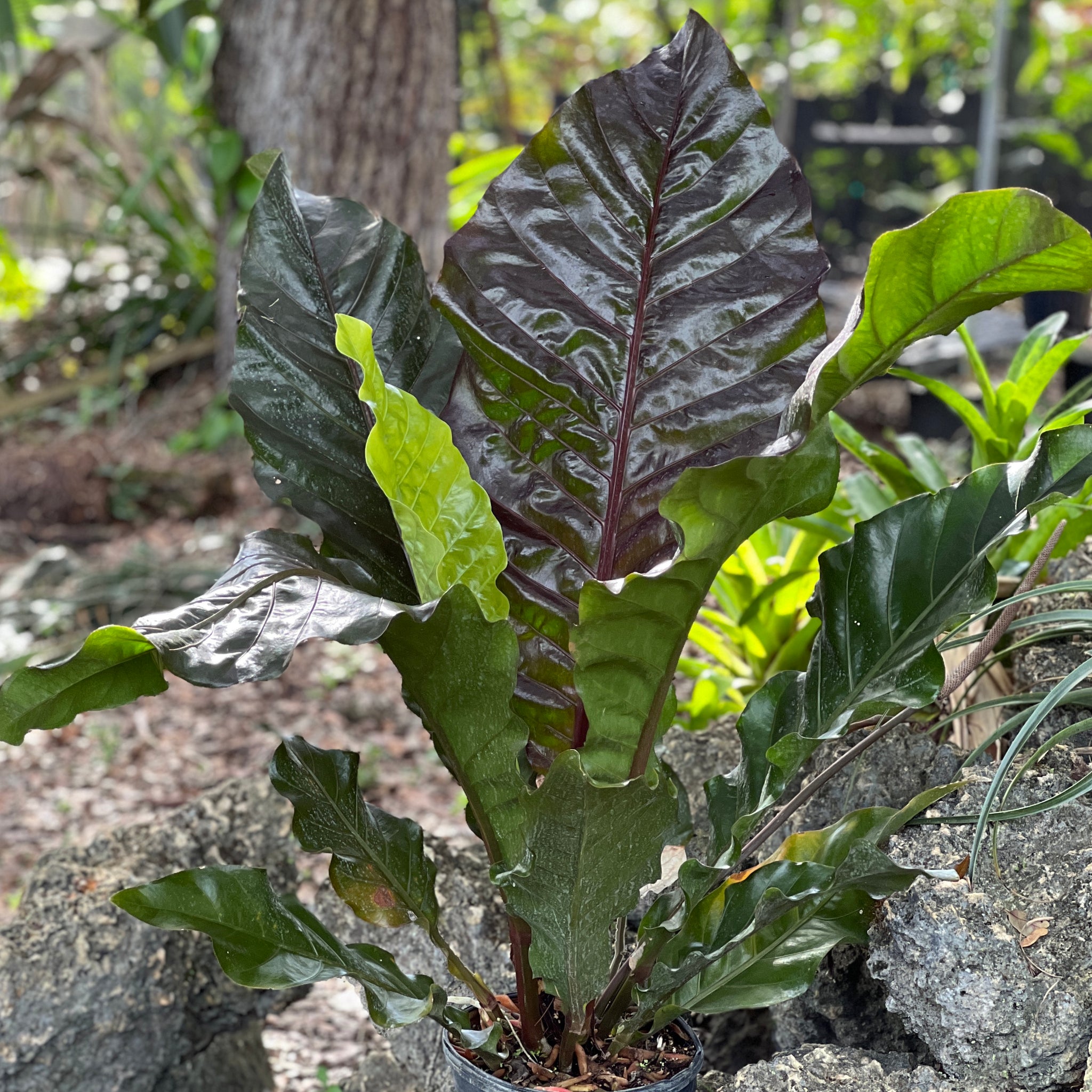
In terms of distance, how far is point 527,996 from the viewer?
40.8 inches

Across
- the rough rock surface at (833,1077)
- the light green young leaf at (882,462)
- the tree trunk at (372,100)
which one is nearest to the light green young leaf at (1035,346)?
the light green young leaf at (882,462)

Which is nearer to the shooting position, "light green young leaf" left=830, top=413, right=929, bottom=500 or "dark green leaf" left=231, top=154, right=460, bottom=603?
"dark green leaf" left=231, top=154, right=460, bottom=603

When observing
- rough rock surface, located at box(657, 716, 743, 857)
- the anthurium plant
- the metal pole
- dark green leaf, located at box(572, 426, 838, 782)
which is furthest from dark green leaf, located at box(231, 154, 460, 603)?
the metal pole

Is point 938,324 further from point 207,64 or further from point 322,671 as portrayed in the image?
point 207,64

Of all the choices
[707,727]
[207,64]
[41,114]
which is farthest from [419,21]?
[707,727]

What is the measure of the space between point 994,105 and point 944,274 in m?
5.34

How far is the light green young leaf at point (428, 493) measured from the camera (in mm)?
855

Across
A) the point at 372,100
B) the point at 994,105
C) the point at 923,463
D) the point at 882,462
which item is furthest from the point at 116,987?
the point at 994,105

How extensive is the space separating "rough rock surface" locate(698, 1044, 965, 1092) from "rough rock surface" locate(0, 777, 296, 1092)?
73 centimetres

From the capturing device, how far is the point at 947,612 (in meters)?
0.93

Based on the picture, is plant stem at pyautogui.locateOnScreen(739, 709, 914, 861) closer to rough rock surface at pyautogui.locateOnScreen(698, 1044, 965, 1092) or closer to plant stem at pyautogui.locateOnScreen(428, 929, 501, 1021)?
rough rock surface at pyautogui.locateOnScreen(698, 1044, 965, 1092)

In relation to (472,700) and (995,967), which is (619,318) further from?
(995,967)

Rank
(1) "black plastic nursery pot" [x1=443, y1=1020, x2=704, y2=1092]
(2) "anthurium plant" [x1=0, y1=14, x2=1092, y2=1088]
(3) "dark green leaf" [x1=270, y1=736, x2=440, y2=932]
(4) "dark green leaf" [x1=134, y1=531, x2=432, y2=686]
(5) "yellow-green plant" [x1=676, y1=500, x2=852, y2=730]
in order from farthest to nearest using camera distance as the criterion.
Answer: (5) "yellow-green plant" [x1=676, y1=500, x2=852, y2=730], (3) "dark green leaf" [x1=270, y1=736, x2=440, y2=932], (1) "black plastic nursery pot" [x1=443, y1=1020, x2=704, y2=1092], (2) "anthurium plant" [x1=0, y1=14, x2=1092, y2=1088], (4) "dark green leaf" [x1=134, y1=531, x2=432, y2=686]

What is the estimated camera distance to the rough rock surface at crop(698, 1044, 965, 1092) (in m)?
0.97
